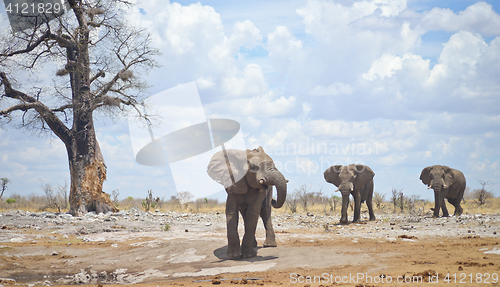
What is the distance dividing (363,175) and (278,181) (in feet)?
37.8

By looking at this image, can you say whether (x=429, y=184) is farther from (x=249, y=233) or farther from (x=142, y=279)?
(x=142, y=279)

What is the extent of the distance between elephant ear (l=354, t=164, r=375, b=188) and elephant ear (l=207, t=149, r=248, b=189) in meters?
10.6

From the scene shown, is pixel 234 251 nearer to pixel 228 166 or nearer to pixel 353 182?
pixel 228 166

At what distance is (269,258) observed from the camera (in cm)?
991

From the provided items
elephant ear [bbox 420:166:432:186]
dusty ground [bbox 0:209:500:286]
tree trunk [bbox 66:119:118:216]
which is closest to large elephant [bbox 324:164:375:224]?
dusty ground [bbox 0:209:500:286]

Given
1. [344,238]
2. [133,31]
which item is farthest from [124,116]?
[344,238]

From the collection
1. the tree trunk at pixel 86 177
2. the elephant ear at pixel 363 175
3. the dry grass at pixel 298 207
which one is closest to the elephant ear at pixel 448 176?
the dry grass at pixel 298 207

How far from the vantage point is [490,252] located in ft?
29.5

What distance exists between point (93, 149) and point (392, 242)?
51.0ft

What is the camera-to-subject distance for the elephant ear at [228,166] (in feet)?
32.8

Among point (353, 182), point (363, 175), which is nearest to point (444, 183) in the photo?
point (363, 175)

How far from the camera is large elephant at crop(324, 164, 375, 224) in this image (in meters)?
18.7

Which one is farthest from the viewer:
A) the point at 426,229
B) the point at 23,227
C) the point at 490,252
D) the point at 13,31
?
the point at 13,31

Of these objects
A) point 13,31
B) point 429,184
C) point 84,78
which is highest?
point 13,31
